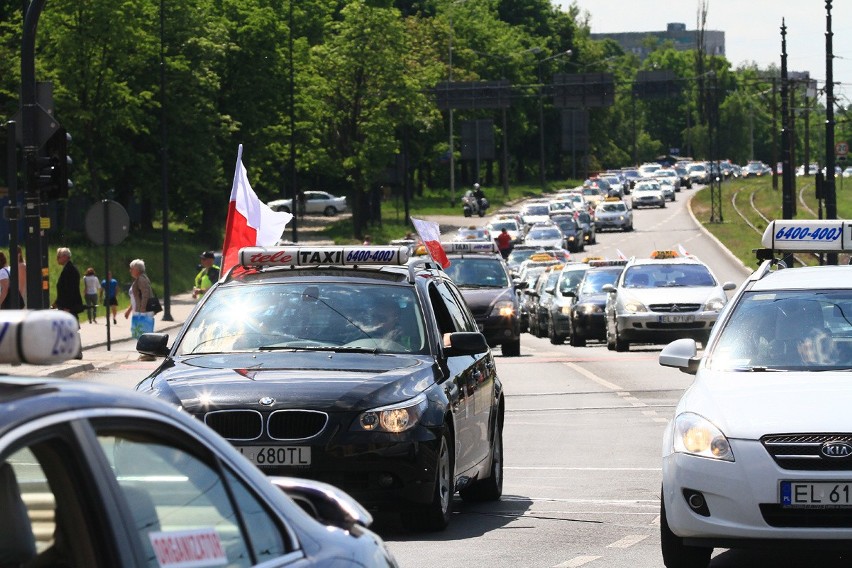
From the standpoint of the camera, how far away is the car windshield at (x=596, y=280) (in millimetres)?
35375

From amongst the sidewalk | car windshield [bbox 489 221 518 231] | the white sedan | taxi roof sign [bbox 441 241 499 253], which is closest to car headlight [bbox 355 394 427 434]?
the sidewalk

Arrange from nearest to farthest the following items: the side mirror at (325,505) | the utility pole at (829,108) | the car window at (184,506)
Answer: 1. the car window at (184,506)
2. the side mirror at (325,505)
3. the utility pole at (829,108)

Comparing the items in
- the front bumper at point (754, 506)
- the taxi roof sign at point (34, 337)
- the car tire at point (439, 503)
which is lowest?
the car tire at point (439, 503)

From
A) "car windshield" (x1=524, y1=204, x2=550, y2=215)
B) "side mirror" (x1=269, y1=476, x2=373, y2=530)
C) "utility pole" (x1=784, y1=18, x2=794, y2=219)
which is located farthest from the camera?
"car windshield" (x1=524, y1=204, x2=550, y2=215)

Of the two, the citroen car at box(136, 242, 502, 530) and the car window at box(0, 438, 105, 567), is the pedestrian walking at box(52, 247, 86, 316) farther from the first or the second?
the car window at box(0, 438, 105, 567)

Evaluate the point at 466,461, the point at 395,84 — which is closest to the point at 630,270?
the point at 466,461

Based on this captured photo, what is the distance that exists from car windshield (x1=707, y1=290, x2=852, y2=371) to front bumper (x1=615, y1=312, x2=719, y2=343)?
64.0ft

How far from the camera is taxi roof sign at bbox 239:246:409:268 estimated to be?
37.4 feet

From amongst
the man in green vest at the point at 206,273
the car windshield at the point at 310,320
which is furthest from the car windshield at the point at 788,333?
the man in green vest at the point at 206,273

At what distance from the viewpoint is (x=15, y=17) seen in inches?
2274

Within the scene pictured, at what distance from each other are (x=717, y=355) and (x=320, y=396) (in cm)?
214

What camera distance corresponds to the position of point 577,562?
9.12 meters

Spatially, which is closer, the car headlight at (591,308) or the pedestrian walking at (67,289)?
the pedestrian walking at (67,289)

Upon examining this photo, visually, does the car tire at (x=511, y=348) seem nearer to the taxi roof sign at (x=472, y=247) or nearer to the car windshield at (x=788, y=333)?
the taxi roof sign at (x=472, y=247)
